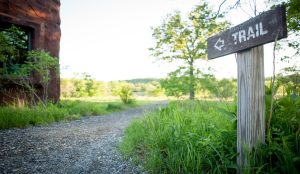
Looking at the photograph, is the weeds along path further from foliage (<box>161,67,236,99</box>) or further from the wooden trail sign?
foliage (<box>161,67,236,99</box>)

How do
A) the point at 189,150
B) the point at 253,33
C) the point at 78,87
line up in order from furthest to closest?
the point at 78,87, the point at 189,150, the point at 253,33

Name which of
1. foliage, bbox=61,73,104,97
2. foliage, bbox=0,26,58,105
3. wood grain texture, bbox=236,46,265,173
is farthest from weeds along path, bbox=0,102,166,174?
foliage, bbox=61,73,104,97

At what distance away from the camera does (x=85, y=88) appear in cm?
1983

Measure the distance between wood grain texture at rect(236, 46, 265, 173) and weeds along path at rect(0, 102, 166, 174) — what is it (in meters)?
1.33

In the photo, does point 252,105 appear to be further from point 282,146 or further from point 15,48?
point 15,48

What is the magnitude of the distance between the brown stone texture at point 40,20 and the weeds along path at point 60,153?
441 centimetres

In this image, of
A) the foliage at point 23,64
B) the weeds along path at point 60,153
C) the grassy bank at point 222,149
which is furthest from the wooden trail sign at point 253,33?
the foliage at point 23,64

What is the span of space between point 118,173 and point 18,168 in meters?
1.35

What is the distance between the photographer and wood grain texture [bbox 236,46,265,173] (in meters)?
1.79

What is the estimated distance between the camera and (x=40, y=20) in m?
8.87

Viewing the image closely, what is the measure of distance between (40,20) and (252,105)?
31.1ft

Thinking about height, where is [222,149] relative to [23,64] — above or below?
below

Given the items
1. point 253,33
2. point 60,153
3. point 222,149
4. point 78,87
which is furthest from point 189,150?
point 78,87

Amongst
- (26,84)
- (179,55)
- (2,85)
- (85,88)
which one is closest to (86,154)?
(26,84)
